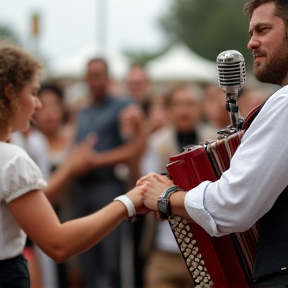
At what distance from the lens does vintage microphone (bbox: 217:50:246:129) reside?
3.51 m

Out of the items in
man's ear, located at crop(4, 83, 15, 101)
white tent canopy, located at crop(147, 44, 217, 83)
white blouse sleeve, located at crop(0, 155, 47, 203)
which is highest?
man's ear, located at crop(4, 83, 15, 101)

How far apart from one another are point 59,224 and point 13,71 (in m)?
0.76

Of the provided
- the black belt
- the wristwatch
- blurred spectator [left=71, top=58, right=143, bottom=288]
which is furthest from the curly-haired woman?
blurred spectator [left=71, top=58, right=143, bottom=288]

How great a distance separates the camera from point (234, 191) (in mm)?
3141

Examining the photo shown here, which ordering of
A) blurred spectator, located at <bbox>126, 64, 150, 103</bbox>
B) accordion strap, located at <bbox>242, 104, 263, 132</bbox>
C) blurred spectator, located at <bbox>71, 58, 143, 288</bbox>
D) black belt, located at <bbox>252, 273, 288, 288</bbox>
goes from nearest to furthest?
black belt, located at <bbox>252, 273, 288, 288</bbox>, accordion strap, located at <bbox>242, 104, 263, 132</bbox>, blurred spectator, located at <bbox>71, 58, 143, 288</bbox>, blurred spectator, located at <bbox>126, 64, 150, 103</bbox>

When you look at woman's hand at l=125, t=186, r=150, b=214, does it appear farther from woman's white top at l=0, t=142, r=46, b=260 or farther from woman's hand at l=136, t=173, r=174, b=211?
woman's white top at l=0, t=142, r=46, b=260

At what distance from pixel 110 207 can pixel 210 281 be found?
61 cm

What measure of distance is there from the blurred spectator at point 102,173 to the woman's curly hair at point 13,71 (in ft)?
12.1

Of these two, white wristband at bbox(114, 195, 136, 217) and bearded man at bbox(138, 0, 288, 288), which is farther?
white wristband at bbox(114, 195, 136, 217)

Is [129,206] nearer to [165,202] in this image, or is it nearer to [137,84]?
[165,202]

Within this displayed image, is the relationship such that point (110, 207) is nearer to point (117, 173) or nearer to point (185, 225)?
point (185, 225)

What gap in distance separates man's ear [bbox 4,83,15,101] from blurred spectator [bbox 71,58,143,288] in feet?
12.4

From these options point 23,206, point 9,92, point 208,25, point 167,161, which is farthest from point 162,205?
point 208,25

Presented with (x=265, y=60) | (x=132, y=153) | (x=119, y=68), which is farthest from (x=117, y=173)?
(x=119, y=68)
